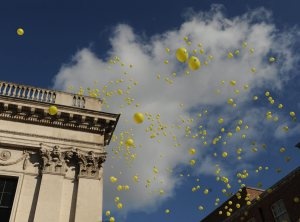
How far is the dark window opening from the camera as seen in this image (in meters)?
16.0

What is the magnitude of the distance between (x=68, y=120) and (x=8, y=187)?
4.42 m

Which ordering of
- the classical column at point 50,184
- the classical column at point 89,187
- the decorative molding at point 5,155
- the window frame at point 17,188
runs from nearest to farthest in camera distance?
the window frame at point 17,188
the classical column at point 50,184
the classical column at point 89,187
the decorative molding at point 5,155

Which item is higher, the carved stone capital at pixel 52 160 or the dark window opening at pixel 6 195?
the carved stone capital at pixel 52 160

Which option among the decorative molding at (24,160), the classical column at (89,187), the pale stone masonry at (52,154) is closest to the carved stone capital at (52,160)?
the pale stone masonry at (52,154)

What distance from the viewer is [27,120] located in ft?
60.4

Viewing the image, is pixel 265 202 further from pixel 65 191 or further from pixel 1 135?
pixel 1 135

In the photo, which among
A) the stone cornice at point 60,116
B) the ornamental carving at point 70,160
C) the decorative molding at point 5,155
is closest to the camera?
the decorative molding at point 5,155

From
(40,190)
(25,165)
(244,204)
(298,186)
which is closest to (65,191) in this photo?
(40,190)

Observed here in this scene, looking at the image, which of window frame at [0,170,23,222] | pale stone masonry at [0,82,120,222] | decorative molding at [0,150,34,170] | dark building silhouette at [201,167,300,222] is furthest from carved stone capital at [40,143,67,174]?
Result: dark building silhouette at [201,167,300,222]

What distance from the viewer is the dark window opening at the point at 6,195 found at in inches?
631

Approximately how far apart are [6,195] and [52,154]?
9.18ft

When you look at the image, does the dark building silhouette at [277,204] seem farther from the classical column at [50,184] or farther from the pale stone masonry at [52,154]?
the classical column at [50,184]

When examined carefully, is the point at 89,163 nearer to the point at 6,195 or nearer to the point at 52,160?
the point at 52,160

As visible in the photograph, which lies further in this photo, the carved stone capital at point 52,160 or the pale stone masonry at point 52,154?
the carved stone capital at point 52,160
